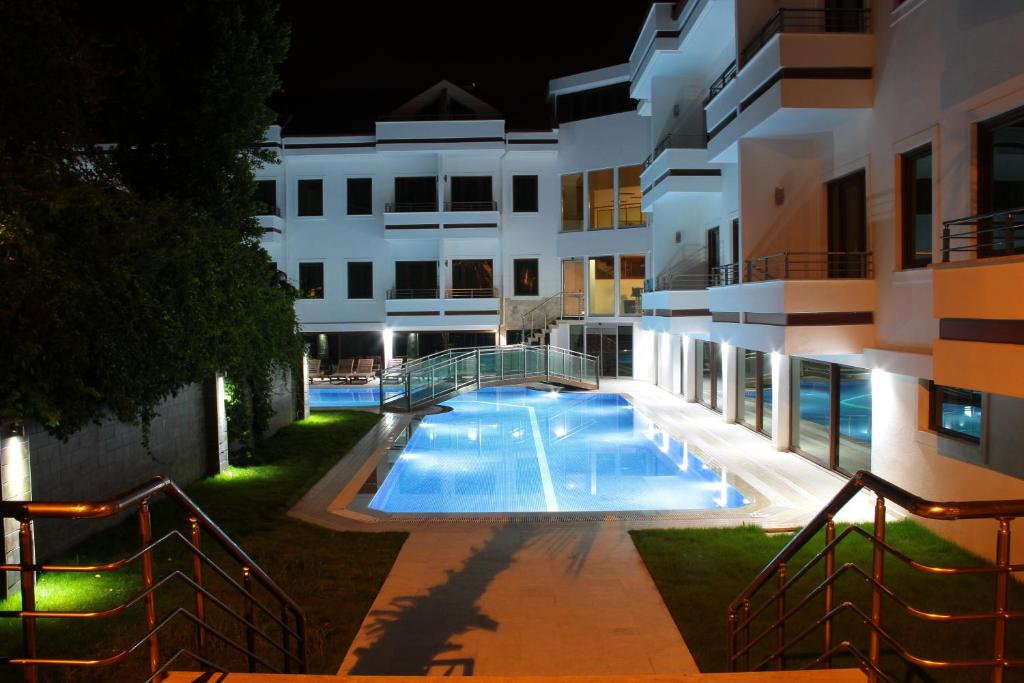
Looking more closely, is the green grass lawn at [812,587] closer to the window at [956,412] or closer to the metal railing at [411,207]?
the window at [956,412]

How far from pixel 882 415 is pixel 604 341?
17867mm

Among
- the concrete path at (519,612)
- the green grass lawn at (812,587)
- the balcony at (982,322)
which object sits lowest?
the concrete path at (519,612)

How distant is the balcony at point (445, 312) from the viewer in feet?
99.7

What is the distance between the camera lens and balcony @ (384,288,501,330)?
99.7ft

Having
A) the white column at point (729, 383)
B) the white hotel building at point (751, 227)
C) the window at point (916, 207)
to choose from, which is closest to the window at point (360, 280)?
the white hotel building at point (751, 227)

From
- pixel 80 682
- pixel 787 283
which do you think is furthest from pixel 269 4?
pixel 80 682

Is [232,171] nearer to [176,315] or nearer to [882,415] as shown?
[176,315]

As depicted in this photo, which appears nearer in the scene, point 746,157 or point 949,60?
point 949,60

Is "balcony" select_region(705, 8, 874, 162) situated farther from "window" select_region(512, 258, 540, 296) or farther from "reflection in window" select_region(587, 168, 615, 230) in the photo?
"window" select_region(512, 258, 540, 296)

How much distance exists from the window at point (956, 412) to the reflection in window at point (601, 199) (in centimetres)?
1882

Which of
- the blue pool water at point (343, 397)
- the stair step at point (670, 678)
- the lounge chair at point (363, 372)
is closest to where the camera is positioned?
the stair step at point (670, 678)

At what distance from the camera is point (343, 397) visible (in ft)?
85.4

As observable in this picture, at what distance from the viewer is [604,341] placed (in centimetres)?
2897

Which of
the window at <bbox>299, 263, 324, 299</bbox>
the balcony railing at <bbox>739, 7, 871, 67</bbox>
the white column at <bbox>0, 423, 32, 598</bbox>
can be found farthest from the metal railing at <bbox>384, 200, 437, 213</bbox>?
the white column at <bbox>0, 423, 32, 598</bbox>
